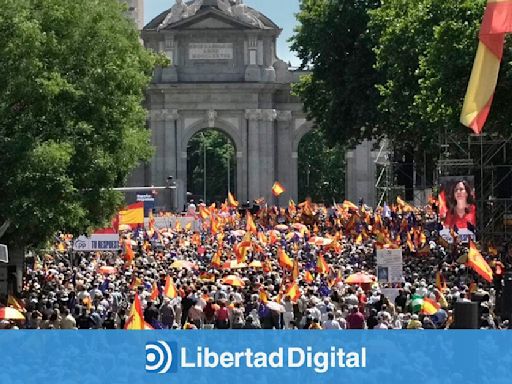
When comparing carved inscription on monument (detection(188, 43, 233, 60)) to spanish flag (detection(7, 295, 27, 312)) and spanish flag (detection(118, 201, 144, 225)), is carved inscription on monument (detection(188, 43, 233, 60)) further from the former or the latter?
spanish flag (detection(7, 295, 27, 312))

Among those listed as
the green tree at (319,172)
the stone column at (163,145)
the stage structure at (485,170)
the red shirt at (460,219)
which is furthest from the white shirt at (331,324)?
the green tree at (319,172)

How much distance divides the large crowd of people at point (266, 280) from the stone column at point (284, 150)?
31.4 meters

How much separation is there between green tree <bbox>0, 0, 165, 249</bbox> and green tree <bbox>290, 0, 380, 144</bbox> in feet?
104

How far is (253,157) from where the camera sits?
Answer: 10012 centimetres

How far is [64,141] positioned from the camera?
37.6 metres

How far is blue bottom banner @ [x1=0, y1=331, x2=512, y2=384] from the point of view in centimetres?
1948

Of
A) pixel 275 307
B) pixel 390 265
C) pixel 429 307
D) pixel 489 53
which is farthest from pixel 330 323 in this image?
pixel 489 53

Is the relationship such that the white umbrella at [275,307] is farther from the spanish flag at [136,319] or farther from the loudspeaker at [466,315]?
the loudspeaker at [466,315]

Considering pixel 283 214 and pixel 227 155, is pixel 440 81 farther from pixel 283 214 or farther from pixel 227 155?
pixel 227 155

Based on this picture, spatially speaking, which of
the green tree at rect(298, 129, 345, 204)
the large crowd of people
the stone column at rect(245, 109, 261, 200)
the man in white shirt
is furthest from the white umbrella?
the green tree at rect(298, 129, 345, 204)

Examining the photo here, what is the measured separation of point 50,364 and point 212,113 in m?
81.4

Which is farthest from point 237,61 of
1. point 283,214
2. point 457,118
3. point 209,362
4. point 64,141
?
point 209,362

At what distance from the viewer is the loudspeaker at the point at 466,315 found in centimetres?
2192

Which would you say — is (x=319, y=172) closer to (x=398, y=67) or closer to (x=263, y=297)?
(x=398, y=67)
